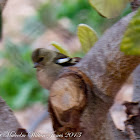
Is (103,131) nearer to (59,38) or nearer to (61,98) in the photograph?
(61,98)

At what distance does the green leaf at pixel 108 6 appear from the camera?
25.8 inches

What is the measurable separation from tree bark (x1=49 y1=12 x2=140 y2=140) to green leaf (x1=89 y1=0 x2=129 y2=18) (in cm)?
7

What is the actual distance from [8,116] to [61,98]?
0.40 ft

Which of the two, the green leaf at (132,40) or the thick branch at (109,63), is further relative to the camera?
the thick branch at (109,63)

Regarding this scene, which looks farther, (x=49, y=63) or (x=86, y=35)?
(x=49, y=63)

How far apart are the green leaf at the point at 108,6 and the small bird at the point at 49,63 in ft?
0.51

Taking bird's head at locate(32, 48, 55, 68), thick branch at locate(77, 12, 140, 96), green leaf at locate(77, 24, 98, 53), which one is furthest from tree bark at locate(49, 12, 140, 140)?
bird's head at locate(32, 48, 55, 68)

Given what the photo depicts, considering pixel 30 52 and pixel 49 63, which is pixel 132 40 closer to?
pixel 49 63

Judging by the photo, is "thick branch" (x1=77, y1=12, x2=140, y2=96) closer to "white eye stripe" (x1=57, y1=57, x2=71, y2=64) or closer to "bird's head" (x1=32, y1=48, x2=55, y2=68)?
"white eye stripe" (x1=57, y1=57, x2=71, y2=64)

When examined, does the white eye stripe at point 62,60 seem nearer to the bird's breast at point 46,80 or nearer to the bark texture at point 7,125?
the bird's breast at point 46,80

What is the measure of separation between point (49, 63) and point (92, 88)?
14.2 inches

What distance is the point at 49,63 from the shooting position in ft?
3.08

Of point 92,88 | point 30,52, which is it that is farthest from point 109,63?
point 30,52

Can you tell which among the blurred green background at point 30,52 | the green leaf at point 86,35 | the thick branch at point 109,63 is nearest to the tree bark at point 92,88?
the thick branch at point 109,63
